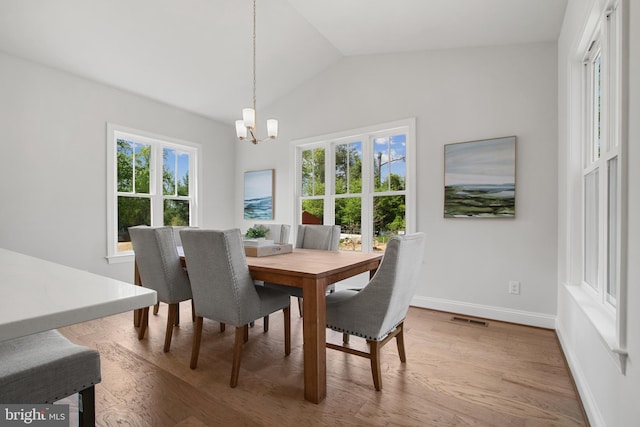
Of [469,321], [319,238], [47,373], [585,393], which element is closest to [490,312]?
[469,321]

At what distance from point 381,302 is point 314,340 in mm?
441

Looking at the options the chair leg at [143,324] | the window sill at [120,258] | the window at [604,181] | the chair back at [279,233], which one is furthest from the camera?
the window sill at [120,258]

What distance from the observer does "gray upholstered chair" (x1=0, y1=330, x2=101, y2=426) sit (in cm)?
93

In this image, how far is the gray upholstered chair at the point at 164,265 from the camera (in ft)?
7.95

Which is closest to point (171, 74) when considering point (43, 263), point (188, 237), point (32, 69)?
point (32, 69)

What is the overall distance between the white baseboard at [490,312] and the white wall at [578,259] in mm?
197

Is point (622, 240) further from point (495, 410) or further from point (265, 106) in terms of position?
point (265, 106)

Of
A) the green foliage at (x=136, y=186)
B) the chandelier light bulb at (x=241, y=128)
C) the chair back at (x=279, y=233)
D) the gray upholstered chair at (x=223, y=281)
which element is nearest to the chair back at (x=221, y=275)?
the gray upholstered chair at (x=223, y=281)

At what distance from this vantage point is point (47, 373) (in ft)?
3.26

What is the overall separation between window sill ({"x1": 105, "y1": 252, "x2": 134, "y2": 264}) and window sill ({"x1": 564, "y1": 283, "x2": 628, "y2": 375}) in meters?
4.40

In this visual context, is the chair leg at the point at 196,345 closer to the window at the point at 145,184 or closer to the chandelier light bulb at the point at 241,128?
the chandelier light bulb at the point at 241,128

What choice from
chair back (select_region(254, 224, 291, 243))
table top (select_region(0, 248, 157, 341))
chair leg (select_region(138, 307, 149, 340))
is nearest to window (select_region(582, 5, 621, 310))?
table top (select_region(0, 248, 157, 341))

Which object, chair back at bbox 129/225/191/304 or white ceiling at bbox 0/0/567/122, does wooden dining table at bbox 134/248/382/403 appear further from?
white ceiling at bbox 0/0/567/122

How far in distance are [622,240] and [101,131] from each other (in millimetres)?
4593
